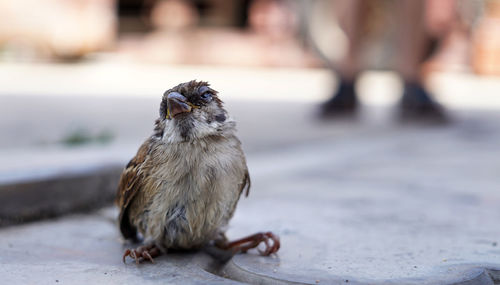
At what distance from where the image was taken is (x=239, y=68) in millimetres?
16250

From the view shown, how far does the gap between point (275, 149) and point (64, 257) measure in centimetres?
389

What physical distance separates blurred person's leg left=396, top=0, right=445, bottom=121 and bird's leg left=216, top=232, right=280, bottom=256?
19.4 feet

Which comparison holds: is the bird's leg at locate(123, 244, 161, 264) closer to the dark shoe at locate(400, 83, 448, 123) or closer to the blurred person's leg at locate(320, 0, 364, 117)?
the blurred person's leg at locate(320, 0, 364, 117)

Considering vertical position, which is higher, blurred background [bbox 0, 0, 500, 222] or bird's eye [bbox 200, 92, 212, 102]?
bird's eye [bbox 200, 92, 212, 102]

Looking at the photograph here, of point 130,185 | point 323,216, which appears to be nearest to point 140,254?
point 130,185

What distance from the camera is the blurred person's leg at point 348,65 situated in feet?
27.6

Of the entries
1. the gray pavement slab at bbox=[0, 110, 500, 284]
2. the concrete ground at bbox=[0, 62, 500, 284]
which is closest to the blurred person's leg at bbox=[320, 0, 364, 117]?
the concrete ground at bbox=[0, 62, 500, 284]

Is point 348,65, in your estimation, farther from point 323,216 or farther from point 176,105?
point 176,105

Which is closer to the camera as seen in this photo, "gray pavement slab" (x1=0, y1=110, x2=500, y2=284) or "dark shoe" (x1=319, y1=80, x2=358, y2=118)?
"gray pavement slab" (x1=0, y1=110, x2=500, y2=284)

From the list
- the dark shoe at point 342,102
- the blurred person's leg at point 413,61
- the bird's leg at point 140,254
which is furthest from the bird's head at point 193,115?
the blurred person's leg at point 413,61

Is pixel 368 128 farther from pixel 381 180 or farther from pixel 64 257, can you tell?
pixel 64 257

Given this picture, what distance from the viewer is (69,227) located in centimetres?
327

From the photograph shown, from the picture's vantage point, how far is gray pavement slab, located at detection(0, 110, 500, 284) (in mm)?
2396

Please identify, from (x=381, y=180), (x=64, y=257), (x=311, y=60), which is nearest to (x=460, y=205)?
(x=381, y=180)
